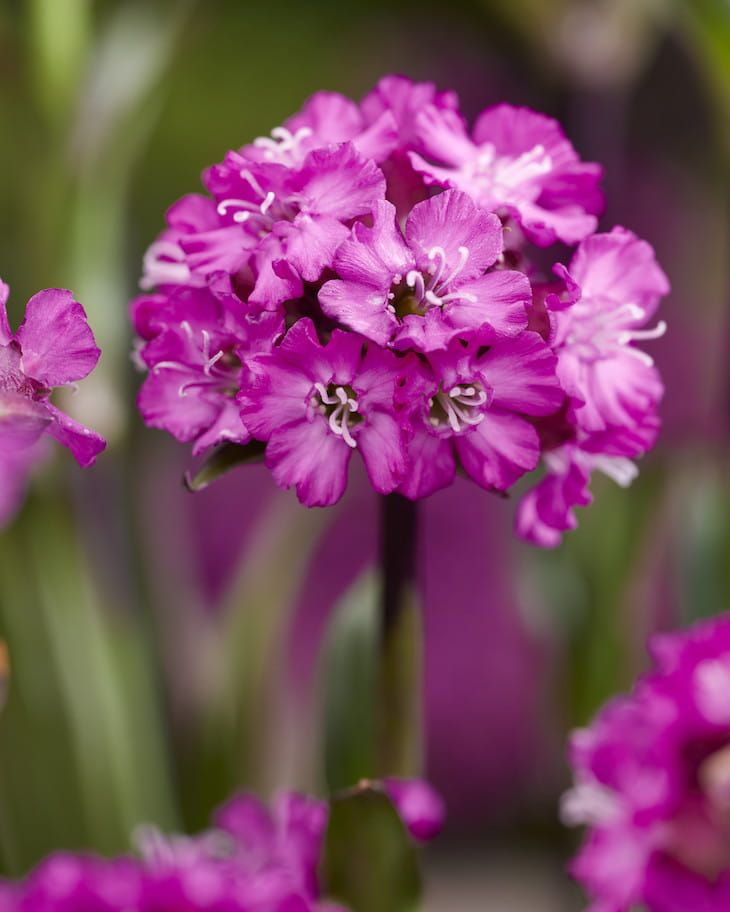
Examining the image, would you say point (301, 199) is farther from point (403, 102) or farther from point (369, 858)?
point (369, 858)

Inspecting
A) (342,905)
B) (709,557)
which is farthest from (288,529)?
(342,905)

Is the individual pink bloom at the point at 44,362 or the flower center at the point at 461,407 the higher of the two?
the individual pink bloom at the point at 44,362

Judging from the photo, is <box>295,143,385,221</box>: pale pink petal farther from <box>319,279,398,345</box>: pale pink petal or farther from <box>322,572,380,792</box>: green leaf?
<box>322,572,380,792</box>: green leaf

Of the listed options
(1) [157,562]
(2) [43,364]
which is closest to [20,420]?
(2) [43,364]

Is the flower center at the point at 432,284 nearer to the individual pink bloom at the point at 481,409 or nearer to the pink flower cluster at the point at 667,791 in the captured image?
the individual pink bloom at the point at 481,409

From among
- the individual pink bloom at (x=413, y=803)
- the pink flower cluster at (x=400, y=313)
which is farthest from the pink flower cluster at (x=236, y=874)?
the pink flower cluster at (x=400, y=313)
